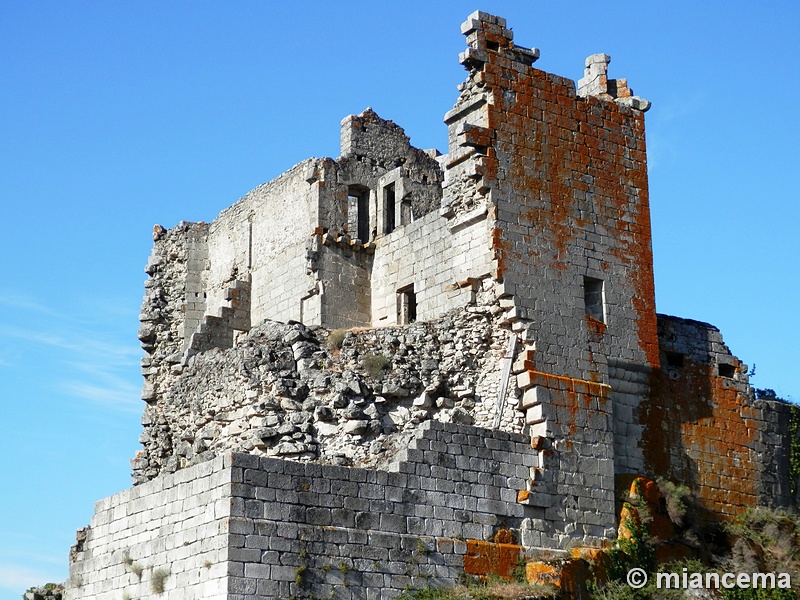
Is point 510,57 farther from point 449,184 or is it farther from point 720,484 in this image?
point 720,484

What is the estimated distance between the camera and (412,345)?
22.3 m

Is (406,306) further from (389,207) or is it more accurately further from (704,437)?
(704,437)

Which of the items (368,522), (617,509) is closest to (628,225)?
(617,509)

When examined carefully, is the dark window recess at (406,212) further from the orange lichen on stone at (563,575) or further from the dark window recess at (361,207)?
the orange lichen on stone at (563,575)

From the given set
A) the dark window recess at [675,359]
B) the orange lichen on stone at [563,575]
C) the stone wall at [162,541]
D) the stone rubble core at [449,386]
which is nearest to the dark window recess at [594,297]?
the stone rubble core at [449,386]

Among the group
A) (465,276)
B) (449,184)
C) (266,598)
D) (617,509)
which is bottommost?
(266,598)

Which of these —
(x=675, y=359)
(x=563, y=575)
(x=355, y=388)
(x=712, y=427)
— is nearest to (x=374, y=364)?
(x=355, y=388)

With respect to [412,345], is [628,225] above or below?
above

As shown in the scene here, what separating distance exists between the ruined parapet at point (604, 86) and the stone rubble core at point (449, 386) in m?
0.04

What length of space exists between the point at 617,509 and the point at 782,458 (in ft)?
14.1

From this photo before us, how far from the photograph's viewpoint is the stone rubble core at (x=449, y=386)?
61.6 feet

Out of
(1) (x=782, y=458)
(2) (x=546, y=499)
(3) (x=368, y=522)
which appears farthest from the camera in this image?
(1) (x=782, y=458)

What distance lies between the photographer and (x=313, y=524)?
729 inches

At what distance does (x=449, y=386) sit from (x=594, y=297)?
110 inches
